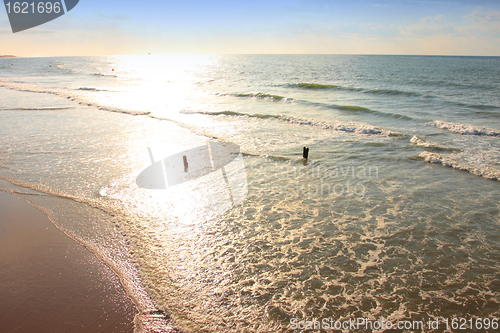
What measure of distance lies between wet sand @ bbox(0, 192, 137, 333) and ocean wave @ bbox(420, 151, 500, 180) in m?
11.7

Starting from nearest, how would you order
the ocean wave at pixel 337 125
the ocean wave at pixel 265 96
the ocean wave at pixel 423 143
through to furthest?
the ocean wave at pixel 423 143 → the ocean wave at pixel 337 125 → the ocean wave at pixel 265 96

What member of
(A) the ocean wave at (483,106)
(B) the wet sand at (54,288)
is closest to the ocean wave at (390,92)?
(A) the ocean wave at (483,106)

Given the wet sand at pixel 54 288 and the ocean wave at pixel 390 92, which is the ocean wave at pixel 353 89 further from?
the wet sand at pixel 54 288

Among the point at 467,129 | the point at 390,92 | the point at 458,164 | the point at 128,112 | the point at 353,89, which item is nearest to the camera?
the point at 458,164

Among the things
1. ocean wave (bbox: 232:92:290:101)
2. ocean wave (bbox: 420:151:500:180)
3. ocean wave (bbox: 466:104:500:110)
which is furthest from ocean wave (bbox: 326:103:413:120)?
ocean wave (bbox: 420:151:500:180)

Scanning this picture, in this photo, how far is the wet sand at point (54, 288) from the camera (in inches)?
159

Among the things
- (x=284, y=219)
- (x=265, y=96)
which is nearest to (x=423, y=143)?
(x=284, y=219)

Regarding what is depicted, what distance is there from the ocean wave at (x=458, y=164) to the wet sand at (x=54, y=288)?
11697mm

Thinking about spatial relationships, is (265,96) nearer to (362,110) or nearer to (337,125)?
(362,110)

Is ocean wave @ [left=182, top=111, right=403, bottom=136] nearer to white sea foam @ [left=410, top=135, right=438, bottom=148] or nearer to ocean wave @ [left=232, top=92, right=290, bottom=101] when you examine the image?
white sea foam @ [left=410, top=135, right=438, bottom=148]

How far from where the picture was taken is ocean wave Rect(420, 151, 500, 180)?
31.8 ft

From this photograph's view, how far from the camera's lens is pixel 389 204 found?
7.79m

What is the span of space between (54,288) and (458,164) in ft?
43.0

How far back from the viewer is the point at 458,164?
10570 millimetres
